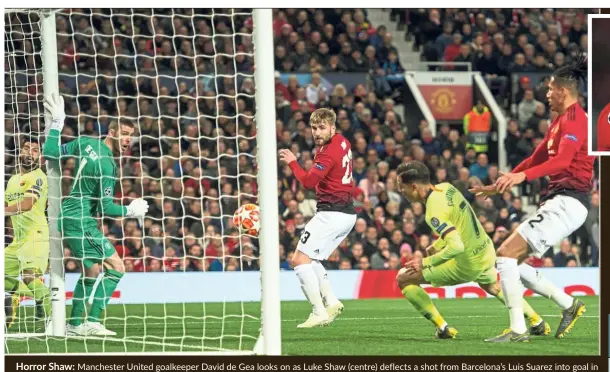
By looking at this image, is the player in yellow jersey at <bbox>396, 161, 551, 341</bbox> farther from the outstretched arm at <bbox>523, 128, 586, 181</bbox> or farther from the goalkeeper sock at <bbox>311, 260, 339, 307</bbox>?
the goalkeeper sock at <bbox>311, 260, 339, 307</bbox>

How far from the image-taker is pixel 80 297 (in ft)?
31.5

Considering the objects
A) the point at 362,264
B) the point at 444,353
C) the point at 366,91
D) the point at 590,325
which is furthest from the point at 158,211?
the point at 444,353

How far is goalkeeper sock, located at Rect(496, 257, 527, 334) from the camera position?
855cm

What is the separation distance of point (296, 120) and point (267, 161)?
34.6 feet

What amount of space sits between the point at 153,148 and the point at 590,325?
8.59 meters

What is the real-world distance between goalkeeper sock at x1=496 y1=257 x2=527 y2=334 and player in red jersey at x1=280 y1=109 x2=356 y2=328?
1.78m

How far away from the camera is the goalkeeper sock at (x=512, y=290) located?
855cm

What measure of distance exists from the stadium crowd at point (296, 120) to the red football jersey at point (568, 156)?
698cm

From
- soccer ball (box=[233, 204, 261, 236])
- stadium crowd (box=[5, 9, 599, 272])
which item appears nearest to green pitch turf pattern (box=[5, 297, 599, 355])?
soccer ball (box=[233, 204, 261, 236])

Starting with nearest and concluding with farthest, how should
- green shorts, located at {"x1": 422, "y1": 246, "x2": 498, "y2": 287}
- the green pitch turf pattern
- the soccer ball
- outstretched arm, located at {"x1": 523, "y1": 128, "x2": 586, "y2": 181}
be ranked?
the green pitch turf pattern → outstretched arm, located at {"x1": 523, "y1": 128, "x2": 586, "y2": 181} → green shorts, located at {"x1": 422, "y1": 246, "x2": 498, "y2": 287} → the soccer ball

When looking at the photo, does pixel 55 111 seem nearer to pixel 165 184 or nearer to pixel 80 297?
pixel 80 297

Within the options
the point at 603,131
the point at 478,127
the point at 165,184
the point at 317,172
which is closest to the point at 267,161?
the point at 317,172

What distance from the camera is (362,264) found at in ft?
52.3

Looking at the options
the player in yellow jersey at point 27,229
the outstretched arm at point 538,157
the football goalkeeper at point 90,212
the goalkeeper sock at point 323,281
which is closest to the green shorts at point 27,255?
the player in yellow jersey at point 27,229
